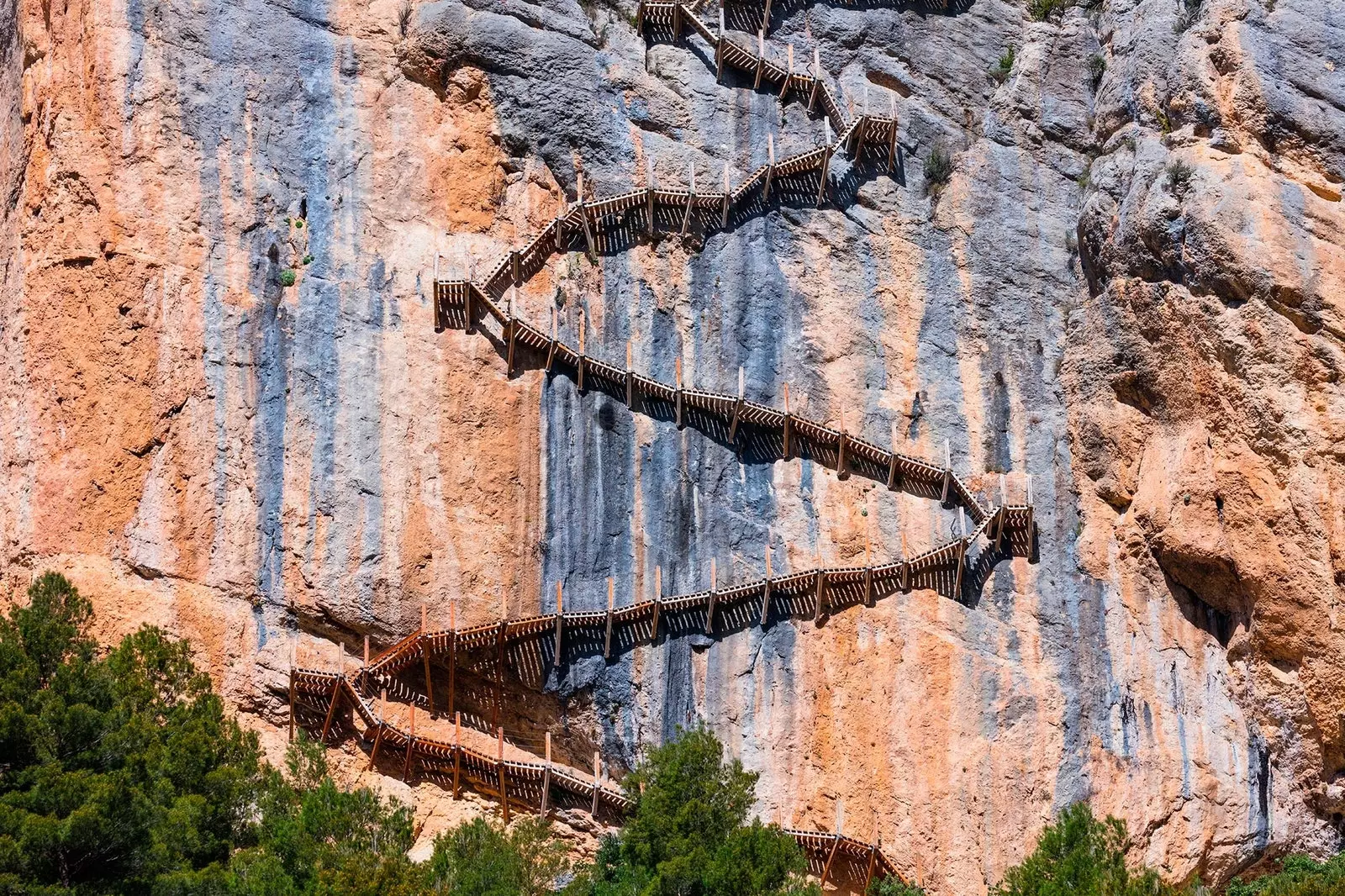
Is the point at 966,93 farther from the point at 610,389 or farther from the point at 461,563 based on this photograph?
the point at 461,563

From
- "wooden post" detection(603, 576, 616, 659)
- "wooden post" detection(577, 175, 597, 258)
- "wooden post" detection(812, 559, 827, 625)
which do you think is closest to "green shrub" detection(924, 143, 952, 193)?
"wooden post" detection(577, 175, 597, 258)

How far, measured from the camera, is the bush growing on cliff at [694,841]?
998 inches

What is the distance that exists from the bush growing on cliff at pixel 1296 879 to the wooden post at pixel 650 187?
13.2 metres

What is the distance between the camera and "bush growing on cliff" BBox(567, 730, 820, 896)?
25.4 meters

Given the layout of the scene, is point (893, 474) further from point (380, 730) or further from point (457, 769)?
point (380, 730)

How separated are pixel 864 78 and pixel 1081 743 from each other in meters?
11.9

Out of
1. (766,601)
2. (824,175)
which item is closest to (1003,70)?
(824,175)

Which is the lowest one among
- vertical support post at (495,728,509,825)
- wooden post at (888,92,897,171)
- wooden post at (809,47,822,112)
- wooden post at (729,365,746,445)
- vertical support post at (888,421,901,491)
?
vertical support post at (495,728,509,825)

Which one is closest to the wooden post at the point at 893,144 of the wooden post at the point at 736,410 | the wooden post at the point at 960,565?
the wooden post at the point at 736,410

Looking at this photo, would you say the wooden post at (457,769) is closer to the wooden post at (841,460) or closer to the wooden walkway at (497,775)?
the wooden walkway at (497,775)

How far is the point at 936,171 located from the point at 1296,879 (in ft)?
41.3

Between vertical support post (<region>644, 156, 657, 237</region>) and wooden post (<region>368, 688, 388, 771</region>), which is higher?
vertical support post (<region>644, 156, 657, 237</region>)

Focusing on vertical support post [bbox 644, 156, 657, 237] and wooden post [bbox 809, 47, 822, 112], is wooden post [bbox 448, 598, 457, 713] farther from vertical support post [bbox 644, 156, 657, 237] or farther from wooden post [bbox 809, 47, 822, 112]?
wooden post [bbox 809, 47, 822, 112]

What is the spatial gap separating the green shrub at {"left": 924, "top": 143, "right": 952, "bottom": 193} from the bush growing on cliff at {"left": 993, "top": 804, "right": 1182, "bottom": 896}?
1098 cm
